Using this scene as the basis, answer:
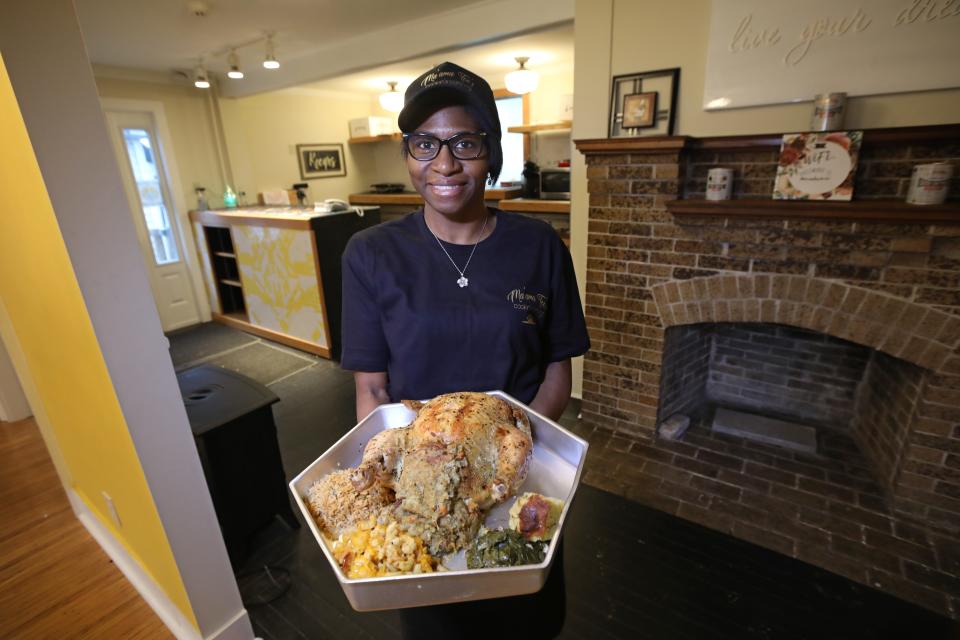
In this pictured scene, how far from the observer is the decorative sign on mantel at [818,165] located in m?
1.79

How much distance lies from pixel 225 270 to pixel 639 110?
4.53 m

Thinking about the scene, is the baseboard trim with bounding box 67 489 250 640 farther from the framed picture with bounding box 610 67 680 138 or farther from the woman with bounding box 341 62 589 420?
the framed picture with bounding box 610 67 680 138

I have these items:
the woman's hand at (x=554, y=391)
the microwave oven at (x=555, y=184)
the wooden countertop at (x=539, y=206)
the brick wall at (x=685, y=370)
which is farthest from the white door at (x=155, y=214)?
the woman's hand at (x=554, y=391)

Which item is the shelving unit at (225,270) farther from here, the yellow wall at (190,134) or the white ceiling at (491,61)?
the white ceiling at (491,61)

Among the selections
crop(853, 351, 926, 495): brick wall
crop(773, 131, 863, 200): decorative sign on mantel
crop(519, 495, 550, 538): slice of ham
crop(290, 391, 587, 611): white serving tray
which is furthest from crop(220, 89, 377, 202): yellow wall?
crop(853, 351, 926, 495): brick wall

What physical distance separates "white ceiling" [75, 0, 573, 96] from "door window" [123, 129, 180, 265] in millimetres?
645

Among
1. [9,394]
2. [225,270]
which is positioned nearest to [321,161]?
[225,270]

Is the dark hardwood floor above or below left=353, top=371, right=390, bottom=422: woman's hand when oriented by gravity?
below

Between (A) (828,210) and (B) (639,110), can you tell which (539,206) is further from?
(A) (828,210)

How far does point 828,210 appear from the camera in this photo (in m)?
1.84

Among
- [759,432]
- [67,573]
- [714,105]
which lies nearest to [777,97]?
[714,105]

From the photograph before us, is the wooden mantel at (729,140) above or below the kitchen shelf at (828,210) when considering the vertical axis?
above

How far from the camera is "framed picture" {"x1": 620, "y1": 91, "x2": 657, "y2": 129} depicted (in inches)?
84.9

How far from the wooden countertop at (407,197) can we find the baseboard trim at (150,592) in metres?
3.67
